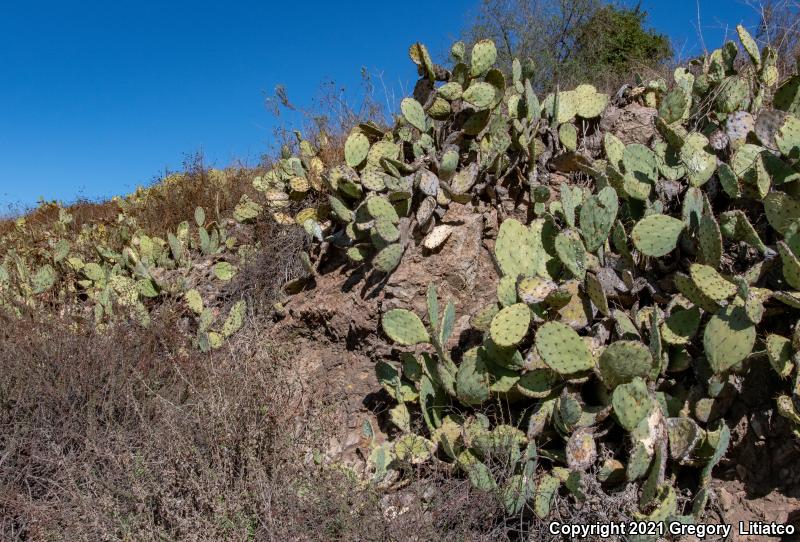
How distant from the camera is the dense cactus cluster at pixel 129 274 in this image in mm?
4051

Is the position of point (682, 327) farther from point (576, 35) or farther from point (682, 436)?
point (576, 35)

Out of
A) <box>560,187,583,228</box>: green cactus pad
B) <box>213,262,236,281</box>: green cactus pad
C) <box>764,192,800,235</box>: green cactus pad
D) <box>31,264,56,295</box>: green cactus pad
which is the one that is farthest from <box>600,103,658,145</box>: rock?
<box>31,264,56,295</box>: green cactus pad

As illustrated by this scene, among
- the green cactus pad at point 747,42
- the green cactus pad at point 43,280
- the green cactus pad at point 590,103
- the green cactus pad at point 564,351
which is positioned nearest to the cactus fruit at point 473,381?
the green cactus pad at point 564,351

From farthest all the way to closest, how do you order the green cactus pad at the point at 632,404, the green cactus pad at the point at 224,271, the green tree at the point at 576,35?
Result: 1. the green tree at the point at 576,35
2. the green cactus pad at the point at 224,271
3. the green cactus pad at the point at 632,404

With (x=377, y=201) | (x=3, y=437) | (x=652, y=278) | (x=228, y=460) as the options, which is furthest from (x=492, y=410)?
(x=3, y=437)

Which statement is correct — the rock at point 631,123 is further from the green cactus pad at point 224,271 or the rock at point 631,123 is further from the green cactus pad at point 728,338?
the green cactus pad at point 224,271

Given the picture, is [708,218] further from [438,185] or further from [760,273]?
[438,185]

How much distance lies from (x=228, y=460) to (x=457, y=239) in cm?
168

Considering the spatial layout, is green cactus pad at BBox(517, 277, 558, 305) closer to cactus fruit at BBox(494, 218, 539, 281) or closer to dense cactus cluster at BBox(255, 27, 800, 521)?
dense cactus cluster at BBox(255, 27, 800, 521)

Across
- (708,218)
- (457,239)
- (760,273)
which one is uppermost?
(457,239)

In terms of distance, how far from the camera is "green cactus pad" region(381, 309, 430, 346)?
9.14 ft

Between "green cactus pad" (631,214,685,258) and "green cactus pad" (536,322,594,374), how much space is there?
56 cm

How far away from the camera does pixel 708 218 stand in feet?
7.50

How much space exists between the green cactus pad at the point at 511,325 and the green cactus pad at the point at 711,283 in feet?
2.10
